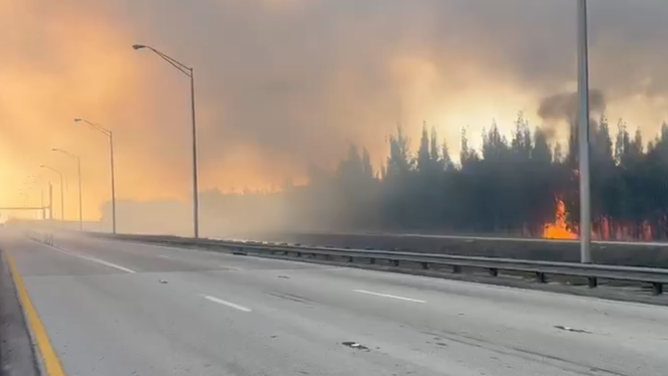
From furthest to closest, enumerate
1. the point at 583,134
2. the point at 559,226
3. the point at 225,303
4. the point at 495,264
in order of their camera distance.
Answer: the point at 559,226 → the point at 495,264 → the point at 583,134 → the point at 225,303

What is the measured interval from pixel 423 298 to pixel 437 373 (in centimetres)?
710

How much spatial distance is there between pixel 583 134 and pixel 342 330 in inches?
366

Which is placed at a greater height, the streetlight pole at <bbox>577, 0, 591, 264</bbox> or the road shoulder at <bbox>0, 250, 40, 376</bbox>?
the streetlight pole at <bbox>577, 0, 591, 264</bbox>

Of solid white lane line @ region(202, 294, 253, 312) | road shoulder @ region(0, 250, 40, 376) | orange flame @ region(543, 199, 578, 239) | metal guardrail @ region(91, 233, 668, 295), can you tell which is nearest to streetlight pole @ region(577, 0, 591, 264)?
metal guardrail @ region(91, 233, 668, 295)

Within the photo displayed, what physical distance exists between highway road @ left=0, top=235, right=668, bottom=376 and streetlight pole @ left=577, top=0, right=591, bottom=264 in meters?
2.08

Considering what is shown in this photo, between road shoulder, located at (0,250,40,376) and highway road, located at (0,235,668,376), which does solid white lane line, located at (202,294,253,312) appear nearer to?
highway road, located at (0,235,668,376)

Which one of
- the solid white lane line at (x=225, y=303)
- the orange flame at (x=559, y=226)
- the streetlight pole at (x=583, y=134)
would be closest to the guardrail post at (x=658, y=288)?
the streetlight pole at (x=583, y=134)

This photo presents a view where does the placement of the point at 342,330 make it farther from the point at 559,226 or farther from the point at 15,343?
the point at 559,226

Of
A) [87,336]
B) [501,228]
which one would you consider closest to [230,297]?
[87,336]

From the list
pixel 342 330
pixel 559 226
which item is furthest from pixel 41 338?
pixel 559 226

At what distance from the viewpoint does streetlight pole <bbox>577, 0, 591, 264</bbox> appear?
52.7ft

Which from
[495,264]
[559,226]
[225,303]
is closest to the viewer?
[225,303]

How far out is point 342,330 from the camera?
9906 millimetres

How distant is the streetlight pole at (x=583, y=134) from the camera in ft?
52.7
